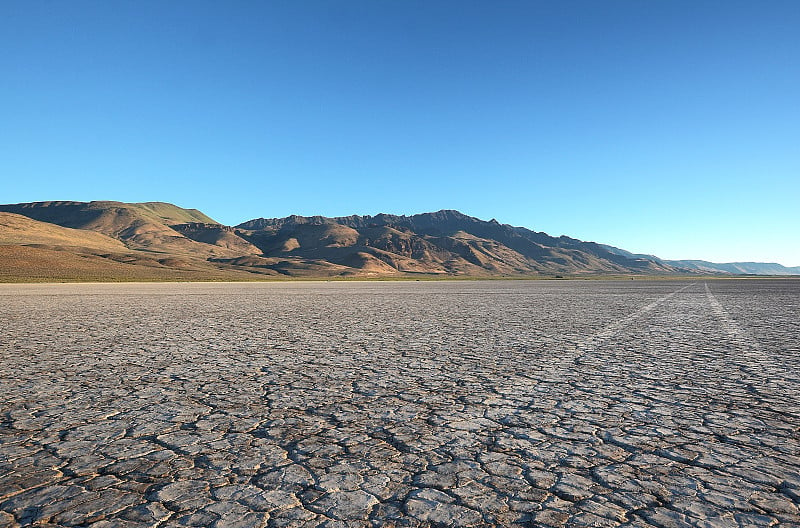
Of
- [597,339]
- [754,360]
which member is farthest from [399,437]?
[597,339]

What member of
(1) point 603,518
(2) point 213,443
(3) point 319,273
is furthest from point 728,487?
(3) point 319,273

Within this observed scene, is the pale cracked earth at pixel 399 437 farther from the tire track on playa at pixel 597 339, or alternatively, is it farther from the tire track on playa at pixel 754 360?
the tire track on playa at pixel 597 339

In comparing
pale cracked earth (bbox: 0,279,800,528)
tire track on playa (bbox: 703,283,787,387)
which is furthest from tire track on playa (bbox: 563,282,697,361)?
tire track on playa (bbox: 703,283,787,387)

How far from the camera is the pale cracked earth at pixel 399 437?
3.08m

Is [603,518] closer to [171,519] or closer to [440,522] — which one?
[440,522]

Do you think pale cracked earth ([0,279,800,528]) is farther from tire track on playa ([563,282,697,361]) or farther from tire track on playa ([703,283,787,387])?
tire track on playa ([563,282,697,361])

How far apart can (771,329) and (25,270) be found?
103062 mm

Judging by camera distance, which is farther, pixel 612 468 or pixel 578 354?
pixel 578 354

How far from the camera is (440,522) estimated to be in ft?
9.53

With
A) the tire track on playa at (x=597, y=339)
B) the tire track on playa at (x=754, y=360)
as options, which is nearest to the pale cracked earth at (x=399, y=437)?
the tire track on playa at (x=754, y=360)

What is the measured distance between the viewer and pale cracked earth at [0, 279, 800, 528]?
3.08 meters

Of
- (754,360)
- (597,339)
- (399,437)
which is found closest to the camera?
(399,437)

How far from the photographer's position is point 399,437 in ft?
14.3

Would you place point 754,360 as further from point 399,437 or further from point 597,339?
point 399,437
